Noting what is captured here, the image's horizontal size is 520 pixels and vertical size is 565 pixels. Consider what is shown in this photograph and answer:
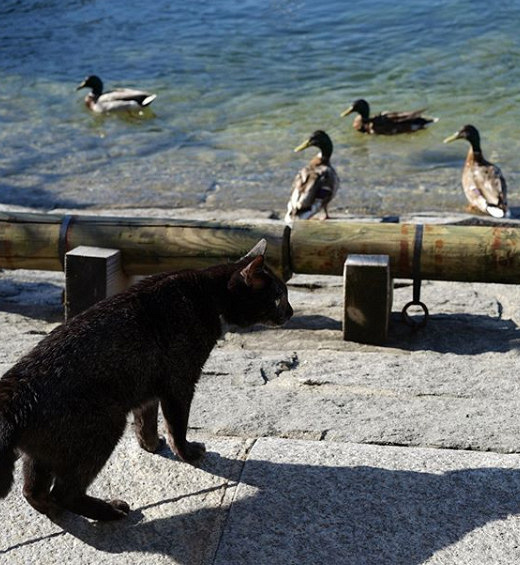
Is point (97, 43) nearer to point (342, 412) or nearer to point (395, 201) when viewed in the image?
point (395, 201)

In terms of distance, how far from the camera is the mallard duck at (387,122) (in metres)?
13.3

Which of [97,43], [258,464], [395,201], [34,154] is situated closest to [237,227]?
[258,464]

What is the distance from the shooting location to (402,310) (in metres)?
6.40

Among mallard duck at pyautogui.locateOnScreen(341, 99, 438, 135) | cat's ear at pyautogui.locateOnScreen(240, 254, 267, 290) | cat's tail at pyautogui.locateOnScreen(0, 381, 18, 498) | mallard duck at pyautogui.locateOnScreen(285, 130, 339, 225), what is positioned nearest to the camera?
cat's tail at pyautogui.locateOnScreen(0, 381, 18, 498)

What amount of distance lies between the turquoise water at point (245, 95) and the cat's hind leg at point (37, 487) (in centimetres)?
681

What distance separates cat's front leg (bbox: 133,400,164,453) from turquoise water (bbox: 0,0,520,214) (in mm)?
6190

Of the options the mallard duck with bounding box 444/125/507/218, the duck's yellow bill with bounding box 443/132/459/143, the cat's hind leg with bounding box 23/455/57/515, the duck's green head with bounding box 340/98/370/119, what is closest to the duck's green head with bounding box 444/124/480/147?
the duck's yellow bill with bounding box 443/132/459/143

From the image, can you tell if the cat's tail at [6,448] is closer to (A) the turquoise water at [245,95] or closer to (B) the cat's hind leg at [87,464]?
(B) the cat's hind leg at [87,464]

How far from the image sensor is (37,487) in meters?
3.75

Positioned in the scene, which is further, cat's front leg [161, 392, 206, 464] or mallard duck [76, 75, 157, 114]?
mallard duck [76, 75, 157, 114]

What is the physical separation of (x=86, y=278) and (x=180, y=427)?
2.16 meters

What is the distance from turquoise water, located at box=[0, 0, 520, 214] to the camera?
11273 millimetres

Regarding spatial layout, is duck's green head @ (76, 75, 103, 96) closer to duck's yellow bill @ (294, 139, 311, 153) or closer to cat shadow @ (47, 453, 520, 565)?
duck's yellow bill @ (294, 139, 311, 153)

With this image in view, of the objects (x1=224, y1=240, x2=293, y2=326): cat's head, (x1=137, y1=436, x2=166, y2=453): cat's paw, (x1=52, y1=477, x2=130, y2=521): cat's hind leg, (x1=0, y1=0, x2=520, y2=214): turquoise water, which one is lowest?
(x1=0, y1=0, x2=520, y2=214): turquoise water
